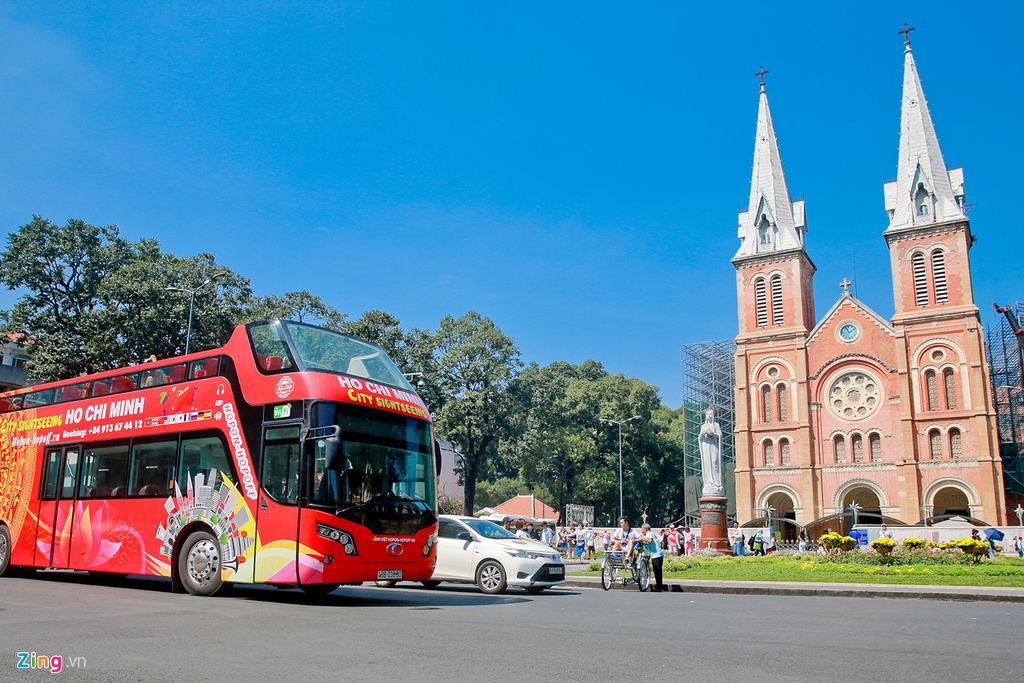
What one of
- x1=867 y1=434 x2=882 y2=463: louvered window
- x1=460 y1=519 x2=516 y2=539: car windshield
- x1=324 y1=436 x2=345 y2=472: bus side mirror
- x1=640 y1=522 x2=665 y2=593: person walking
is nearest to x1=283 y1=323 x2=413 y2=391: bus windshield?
x1=324 y1=436 x2=345 y2=472: bus side mirror

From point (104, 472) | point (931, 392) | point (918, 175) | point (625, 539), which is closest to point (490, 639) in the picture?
point (104, 472)

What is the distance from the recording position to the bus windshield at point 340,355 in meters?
11.8

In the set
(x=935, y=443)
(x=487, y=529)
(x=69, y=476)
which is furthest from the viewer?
(x=935, y=443)

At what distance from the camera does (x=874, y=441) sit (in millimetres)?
52062

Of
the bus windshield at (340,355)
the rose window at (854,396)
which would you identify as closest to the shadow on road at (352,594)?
the bus windshield at (340,355)

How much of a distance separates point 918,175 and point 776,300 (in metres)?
12.0

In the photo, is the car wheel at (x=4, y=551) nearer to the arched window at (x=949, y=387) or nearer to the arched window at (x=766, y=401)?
the arched window at (x=766, y=401)

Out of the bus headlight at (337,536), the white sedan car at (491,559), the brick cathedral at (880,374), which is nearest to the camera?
the bus headlight at (337,536)

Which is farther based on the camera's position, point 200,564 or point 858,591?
point 858,591

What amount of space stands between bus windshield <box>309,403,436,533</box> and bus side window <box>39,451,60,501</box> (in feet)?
23.4

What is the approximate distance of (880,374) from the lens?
5278 centimetres

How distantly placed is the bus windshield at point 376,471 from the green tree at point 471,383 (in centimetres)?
3938

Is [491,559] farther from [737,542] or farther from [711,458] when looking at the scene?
[737,542]

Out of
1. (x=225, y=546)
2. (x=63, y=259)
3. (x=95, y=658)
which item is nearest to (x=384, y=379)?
(x=225, y=546)
